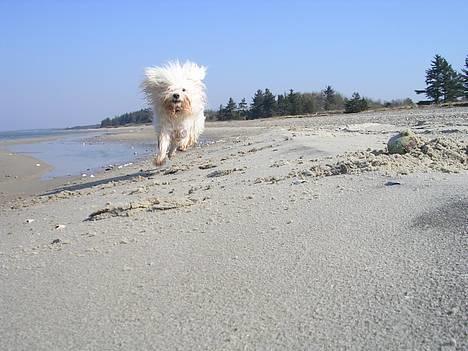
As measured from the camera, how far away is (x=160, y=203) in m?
4.20

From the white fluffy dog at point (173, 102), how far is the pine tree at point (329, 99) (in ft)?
172

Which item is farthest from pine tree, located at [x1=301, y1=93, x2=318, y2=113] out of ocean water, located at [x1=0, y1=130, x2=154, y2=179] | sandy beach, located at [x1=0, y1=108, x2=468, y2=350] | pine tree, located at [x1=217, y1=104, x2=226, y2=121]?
sandy beach, located at [x1=0, y1=108, x2=468, y2=350]

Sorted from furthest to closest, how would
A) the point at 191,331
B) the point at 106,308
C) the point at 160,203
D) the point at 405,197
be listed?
1. the point at 160,203
2. the point at 405,197
3. the point at 106,308
4. the point at 191,331

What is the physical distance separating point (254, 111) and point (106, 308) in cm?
6389

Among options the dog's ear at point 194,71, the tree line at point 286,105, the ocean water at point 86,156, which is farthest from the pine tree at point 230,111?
the dog's ear at point 194,71

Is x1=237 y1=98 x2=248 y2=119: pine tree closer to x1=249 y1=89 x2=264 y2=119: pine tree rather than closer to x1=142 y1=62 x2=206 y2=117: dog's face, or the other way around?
x1=249 y1=89 x2=264 y2=119: pine tree

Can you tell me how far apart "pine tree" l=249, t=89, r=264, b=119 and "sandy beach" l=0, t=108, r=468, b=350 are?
198 ft

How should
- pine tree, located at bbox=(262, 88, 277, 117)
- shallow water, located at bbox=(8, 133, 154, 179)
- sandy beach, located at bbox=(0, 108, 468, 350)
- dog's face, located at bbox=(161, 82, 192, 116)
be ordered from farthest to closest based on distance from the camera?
pine tree, located at bbox=(262, 88, 277, 117)
shallow water, located at bbox=(8, 133, 154, 179)
dog's face, located at bbox=(161, 82, 192, 116)
sandy beach, located at bbox=(0, 108, 468, 350)

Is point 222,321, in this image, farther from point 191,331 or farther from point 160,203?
point 160,203

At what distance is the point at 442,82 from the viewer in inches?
1946

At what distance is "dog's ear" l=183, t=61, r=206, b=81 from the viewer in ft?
27.8

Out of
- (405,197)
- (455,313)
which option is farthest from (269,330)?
(405,197)

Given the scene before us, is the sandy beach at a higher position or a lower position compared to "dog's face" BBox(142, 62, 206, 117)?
lower

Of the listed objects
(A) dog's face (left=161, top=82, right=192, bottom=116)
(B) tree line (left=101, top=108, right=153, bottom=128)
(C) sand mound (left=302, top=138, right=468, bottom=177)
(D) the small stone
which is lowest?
(B) tree line (left=101, top=108, right=153, bottom=128)
